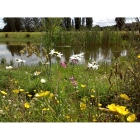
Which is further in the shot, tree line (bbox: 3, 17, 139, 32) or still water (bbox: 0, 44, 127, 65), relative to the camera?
still water (bbox: 0, 44, 127, 65)

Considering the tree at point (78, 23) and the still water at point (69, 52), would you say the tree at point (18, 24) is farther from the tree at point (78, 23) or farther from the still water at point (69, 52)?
the tree at point (78, 23)

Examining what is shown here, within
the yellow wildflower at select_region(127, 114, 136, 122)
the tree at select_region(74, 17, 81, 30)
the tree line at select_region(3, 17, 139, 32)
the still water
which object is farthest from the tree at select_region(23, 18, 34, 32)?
the yellow wildflower at select_region(127, 114, 136, 122)

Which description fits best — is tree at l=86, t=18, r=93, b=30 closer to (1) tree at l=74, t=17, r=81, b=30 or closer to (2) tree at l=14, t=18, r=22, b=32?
(1) tree at l=74, t=17, r=81, b=30

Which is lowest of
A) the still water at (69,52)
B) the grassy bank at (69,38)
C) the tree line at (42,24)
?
the still water at (69,52)

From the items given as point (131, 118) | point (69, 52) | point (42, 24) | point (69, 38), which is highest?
point (42, 24)

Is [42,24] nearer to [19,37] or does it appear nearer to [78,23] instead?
[19,37]

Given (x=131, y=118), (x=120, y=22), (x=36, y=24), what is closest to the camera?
(x=131, y=118)

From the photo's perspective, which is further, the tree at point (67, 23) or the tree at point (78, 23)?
the tree at point (67, 23)

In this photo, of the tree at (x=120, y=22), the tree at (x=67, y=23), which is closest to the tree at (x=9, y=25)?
the tree at (x=67, y=23)

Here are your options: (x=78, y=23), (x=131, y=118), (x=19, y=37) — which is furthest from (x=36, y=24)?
(x=131, y=118)

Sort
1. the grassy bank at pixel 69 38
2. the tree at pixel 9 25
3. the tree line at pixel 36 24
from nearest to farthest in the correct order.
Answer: the tree at pixel 9 25 < the tree line at pixel 36 24 < the grassy bank at pixel 69 38

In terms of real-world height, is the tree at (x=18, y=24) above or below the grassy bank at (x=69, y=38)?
above
